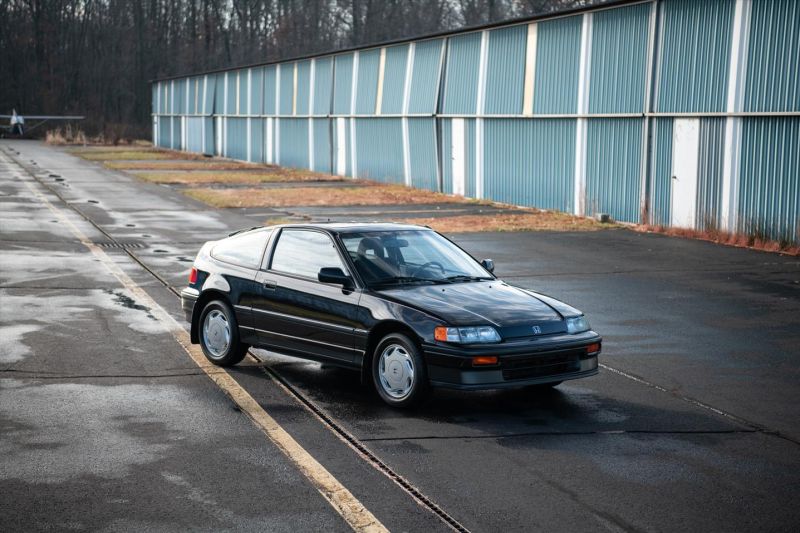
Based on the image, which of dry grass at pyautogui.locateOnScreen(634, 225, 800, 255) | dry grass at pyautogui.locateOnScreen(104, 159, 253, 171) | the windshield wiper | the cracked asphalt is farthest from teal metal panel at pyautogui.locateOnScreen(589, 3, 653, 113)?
dry grass at pyautogui.locateOnScreen(104, 159, 253, 171)

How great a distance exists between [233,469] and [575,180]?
2217cm

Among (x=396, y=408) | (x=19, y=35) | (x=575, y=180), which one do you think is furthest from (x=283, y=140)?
(x=19, y=35)

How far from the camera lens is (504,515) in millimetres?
5859

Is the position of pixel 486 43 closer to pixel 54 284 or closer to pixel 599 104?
pixel 599 104

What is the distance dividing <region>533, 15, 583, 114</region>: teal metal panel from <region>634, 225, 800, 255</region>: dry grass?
5117 mm

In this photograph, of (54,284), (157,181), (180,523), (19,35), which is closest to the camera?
(180,523)

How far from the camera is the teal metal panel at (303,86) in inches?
1940

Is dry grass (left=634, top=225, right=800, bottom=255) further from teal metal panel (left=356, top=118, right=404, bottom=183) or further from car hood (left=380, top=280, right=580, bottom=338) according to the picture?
teal metal panel (left=356, top=118, right=404, bottom=183)

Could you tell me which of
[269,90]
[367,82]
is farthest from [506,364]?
[269,90]

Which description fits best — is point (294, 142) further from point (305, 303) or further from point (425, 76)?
point (305, 303)

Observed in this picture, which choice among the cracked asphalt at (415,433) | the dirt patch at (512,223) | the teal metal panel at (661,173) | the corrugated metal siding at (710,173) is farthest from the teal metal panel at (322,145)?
the cracked asphalt at (415,433)

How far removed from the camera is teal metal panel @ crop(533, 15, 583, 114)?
28016 mm

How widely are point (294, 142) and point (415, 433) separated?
4434 cm

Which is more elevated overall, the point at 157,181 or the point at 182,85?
the point at 182,85
